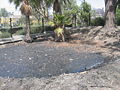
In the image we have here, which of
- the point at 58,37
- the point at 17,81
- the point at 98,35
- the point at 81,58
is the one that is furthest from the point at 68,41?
the point at 17,81

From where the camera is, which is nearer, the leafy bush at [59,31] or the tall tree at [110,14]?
the leafy bush at [59,31]

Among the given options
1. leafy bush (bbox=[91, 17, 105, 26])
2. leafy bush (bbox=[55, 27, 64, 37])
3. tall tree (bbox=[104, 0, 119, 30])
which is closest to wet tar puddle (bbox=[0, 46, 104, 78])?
leafy bush (bbox=[55, 27, 64, 37])

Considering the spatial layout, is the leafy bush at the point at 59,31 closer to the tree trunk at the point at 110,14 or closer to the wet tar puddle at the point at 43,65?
the tree trunk at the point at 110,14

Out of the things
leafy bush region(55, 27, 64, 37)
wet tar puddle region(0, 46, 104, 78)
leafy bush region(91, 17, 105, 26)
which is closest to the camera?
wet tar puddle region(0, 46, 104, 78)

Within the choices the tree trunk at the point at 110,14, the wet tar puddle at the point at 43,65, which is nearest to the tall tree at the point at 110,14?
the tree trunk at the point at 110,14

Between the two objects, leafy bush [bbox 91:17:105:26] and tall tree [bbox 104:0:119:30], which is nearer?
tall tree [bbox 104:0:119:30]

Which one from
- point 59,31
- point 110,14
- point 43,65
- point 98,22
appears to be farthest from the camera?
point 98,22

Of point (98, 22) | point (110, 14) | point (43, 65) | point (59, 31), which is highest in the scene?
point (110, 14)

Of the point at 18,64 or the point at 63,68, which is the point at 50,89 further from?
the point at 18,64

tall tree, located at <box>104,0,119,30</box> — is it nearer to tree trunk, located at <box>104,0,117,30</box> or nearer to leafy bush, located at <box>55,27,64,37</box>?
tree trunk, located at <box>104,0,117,30</box>

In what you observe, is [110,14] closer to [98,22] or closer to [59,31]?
[59,31]

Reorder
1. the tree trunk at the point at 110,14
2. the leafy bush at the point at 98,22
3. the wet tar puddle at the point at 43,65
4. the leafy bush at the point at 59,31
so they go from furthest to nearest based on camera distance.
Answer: the leafy bush at the point at 98,22 < the tree trunk at the point at 110,14 < the leafy bush at the point at 59,31 < the wet tar puddle at the point at 43,65

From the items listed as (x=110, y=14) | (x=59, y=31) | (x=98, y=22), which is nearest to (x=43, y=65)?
(x=59, y=31)

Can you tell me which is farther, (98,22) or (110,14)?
(98,22)
